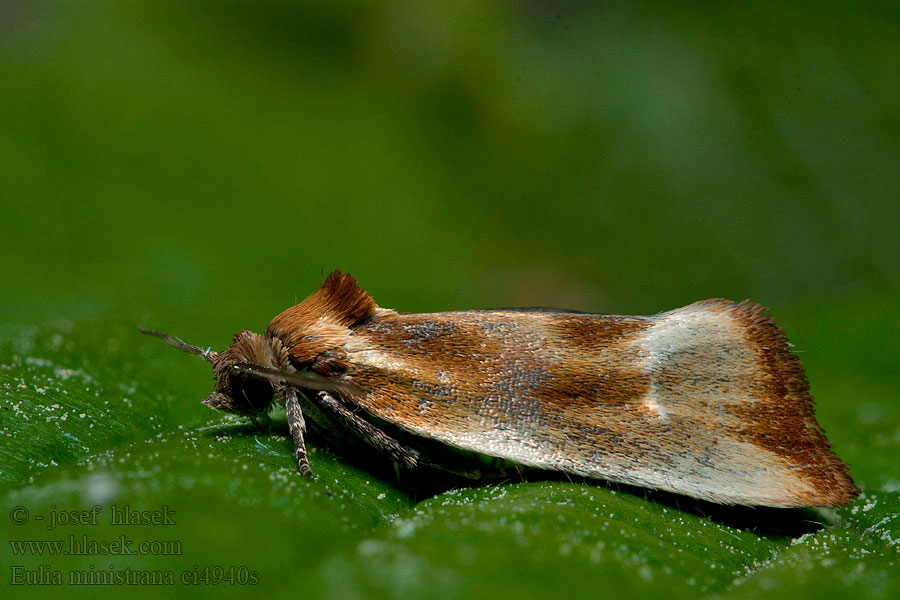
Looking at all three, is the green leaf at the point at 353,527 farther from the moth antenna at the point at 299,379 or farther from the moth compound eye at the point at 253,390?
the moth antenna at the point at 299,379

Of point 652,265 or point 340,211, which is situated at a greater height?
point 340,211

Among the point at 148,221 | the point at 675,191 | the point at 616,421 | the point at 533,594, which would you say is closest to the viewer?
the point at 533,594

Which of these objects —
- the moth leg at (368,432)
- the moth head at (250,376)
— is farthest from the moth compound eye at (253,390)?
the moth leg at (368,432)

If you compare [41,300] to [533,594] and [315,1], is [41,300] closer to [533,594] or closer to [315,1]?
[315,1]

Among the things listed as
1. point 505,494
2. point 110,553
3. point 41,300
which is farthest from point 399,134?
point 110,553

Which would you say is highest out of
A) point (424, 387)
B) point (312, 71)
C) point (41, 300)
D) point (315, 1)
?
point (315, 1)
